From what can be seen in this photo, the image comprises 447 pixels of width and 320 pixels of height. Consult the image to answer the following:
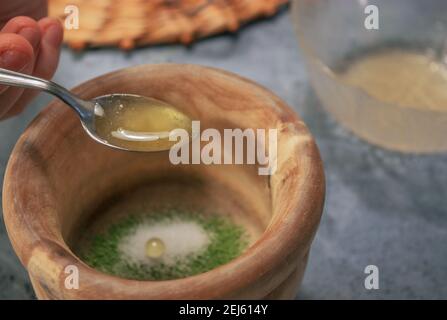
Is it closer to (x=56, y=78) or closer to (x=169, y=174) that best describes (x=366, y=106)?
(x=169, y=174)

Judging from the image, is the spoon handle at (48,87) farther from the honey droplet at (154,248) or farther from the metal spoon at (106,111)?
the honey droplet at (154,248)

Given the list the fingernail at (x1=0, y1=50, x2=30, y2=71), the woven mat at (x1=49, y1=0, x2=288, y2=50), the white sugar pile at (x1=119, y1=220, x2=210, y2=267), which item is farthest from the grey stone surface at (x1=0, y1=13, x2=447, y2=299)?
the fingernail at (x1=0, y1=50, x2=30, y2=71)

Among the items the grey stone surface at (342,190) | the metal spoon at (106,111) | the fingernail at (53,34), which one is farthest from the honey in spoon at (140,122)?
the grey stone surface at (342,190)

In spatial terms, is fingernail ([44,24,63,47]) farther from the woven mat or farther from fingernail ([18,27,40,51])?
the woven mat

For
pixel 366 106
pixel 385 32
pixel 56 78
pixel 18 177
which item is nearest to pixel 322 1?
pixel 385 32

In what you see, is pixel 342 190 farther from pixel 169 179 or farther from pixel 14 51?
pixel 14 51
